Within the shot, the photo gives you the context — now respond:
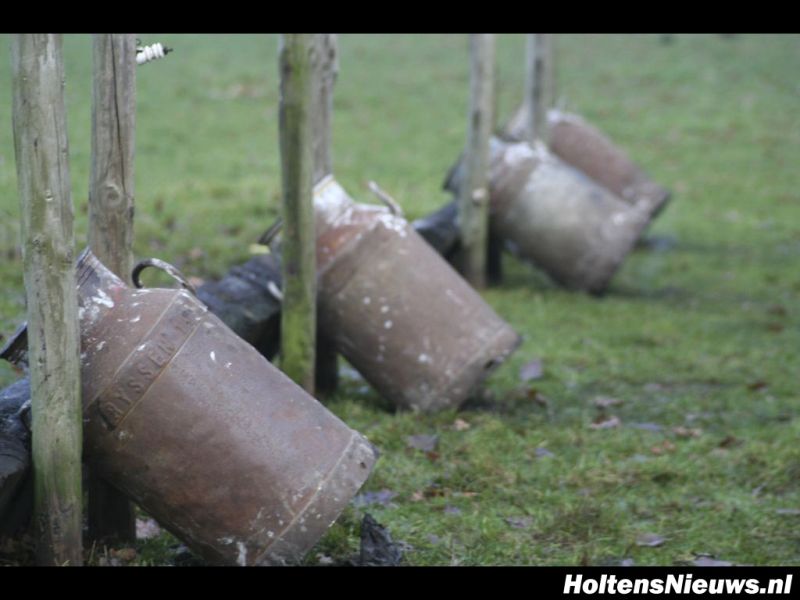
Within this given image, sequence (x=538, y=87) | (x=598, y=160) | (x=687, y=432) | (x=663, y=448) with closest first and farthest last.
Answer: (x=663, y=448), (x=687, y=432), (x=538, y=87), (x=598, y=160)

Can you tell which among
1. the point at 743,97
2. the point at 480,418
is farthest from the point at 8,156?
the point at 743,97

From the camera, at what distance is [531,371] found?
7094 mm

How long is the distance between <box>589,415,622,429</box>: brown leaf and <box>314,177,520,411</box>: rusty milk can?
22.4 inches

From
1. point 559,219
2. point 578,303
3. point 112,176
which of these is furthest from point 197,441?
point 559,219

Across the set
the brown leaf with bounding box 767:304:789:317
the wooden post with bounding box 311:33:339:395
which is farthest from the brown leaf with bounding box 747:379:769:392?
the wooden post with bounding box 311:33:339:395

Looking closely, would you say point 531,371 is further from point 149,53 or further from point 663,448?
point 149,53

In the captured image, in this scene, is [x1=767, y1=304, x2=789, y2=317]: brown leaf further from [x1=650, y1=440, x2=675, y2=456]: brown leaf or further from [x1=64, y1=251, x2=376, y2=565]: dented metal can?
[x1=64, y1=251, x2=376, y2=565]: dented metal can

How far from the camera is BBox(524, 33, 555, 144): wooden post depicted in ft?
35.7

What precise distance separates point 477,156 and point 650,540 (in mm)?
5014

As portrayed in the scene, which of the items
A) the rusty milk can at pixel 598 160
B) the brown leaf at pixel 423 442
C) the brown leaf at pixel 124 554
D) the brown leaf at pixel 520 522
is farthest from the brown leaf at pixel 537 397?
the rusty milk can at pixel 598 160

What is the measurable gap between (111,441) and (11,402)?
514 mm

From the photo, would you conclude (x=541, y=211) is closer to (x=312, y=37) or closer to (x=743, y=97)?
(x=312, y=37)

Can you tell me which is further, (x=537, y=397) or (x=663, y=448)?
(x=537, y=397)

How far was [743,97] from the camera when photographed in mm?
19062
